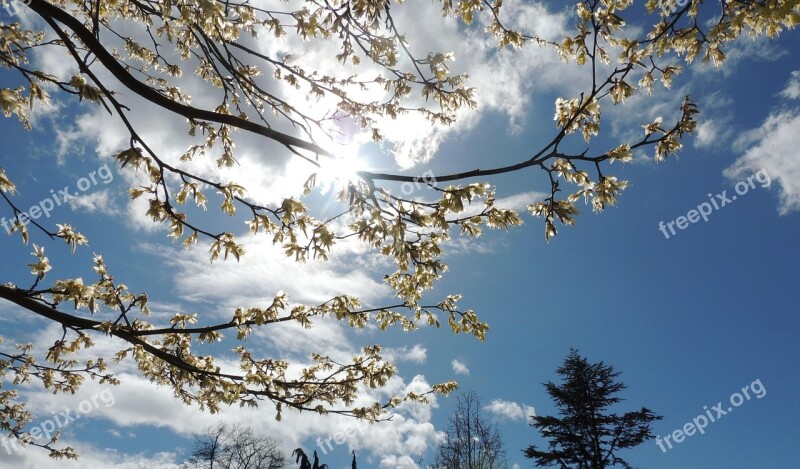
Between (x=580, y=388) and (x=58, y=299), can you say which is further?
(x=580, y=388)

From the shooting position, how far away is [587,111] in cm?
339

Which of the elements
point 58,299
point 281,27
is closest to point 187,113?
point 58,299

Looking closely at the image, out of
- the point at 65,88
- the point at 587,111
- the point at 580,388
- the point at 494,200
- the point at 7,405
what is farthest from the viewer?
the point at 580,388

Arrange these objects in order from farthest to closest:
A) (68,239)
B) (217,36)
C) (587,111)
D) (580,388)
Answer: (580,388) < (217,36) < (68,239) < (587,111)

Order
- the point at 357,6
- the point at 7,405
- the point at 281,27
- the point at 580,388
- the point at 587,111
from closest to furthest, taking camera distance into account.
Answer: the point at 587,111 → the point at 357,6 → the point at 281,27 → the point at 7,405 → the point at 580,388

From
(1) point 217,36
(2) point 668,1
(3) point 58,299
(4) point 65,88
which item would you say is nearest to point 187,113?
(4) point 65,88

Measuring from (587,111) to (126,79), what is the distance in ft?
11.4

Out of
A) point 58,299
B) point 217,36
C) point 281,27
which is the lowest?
point 58,299

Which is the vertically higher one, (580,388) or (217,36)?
(580,388)

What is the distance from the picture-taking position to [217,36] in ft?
17.3

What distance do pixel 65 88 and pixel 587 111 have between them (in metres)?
3.87

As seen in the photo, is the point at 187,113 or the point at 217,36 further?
the point at 217,36

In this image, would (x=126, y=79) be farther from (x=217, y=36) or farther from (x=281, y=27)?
(x=281, y=27)

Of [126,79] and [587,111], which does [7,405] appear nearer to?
[126,79]
